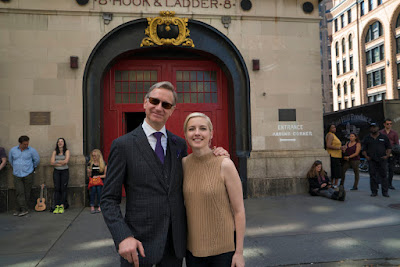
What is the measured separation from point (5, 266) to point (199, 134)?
366 cm

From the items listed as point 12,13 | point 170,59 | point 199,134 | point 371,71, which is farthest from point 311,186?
point 371,71

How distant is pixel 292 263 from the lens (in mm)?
3740

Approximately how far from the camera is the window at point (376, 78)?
35.8 m

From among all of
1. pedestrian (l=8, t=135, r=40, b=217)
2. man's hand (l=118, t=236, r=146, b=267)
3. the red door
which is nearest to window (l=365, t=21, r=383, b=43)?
the red door

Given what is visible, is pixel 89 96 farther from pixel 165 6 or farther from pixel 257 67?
pixel 257 67

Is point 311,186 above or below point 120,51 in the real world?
below

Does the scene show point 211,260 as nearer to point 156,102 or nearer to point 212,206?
point 212,206

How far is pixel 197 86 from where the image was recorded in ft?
30.0

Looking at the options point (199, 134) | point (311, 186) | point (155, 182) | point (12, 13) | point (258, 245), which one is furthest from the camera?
point (311, 186)

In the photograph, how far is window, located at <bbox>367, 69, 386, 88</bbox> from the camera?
117ft

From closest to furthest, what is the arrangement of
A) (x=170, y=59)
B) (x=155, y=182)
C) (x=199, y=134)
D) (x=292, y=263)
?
(x=155, y=182)
(x=199, y=134)
(x=292, y=263)
(x=170, y=59)

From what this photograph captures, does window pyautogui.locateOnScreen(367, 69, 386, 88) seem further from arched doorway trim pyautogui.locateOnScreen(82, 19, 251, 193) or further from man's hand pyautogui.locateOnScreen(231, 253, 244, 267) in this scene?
man's hand pyautogui.locateOnScreen(231, 253, 244, 267)

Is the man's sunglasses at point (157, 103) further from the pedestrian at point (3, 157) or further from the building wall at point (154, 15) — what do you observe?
the pedestrian at point (3, 157)

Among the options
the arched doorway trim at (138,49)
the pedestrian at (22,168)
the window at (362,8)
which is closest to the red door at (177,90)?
the arched doorway trim at (138,49)
